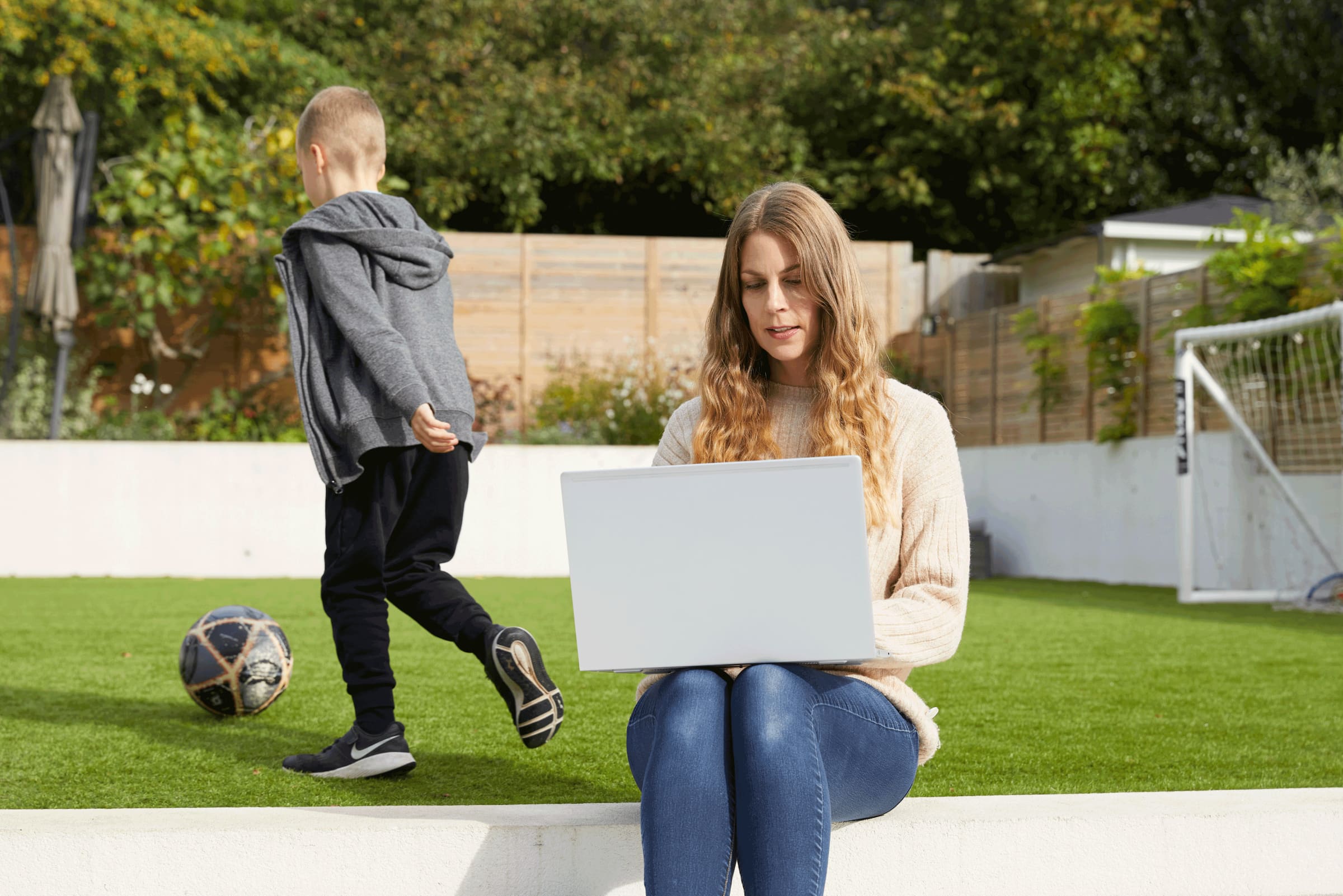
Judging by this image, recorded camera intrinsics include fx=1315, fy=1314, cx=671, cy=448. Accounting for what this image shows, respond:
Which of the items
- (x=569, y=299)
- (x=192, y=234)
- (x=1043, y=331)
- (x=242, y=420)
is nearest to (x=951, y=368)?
(x=1043, y=331)

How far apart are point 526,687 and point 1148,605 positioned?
593 centimetres

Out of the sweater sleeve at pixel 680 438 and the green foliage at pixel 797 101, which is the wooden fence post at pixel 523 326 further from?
the sweater sleeve at pixel 680 438

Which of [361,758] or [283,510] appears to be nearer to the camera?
[361,758]

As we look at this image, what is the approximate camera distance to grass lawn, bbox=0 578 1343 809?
284 centimetres

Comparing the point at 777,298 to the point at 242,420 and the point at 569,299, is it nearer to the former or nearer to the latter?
the point at 242,420

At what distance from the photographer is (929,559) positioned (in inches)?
89.3

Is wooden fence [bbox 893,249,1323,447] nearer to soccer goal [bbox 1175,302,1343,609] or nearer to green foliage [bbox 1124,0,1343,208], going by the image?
soccer goal [bbox 1175,302,1343,609]

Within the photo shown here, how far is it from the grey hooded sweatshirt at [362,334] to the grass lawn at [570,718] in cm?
76

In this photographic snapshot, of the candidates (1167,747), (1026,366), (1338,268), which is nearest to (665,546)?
(1167,747)

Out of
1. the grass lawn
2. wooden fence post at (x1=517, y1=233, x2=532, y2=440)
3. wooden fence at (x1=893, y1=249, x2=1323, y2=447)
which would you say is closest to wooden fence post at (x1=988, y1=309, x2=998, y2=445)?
wooden fence at (x1=893, y1=249, x2=1323, y2=447)

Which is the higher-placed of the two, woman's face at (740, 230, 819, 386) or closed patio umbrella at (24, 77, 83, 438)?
closed patio umbrella at (24, 77, 83, 438)

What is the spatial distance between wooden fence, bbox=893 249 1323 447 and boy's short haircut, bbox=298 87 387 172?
513 cm

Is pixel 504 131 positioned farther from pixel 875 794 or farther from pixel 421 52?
pixel 875 794

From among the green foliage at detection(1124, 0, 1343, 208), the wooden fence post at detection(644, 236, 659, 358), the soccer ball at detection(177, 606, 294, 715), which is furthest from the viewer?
the green foliage at detection(1124, 0, 1343, 208)
